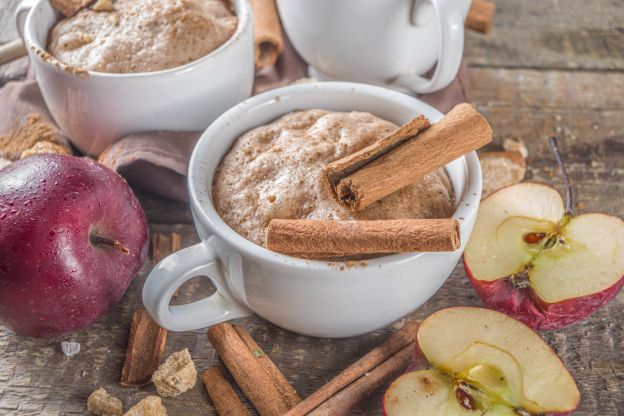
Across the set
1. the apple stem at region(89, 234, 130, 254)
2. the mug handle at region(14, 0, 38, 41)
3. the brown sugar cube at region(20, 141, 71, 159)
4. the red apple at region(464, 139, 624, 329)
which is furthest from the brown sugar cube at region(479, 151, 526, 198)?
the mug handle at region(14, 0, 38, 41)

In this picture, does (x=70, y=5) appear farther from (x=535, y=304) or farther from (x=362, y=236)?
(x=535, y=304)

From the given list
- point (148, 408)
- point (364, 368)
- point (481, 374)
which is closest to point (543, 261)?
point (481, 374)

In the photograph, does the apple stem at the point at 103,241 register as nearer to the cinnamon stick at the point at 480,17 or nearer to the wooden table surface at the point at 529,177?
the wooden table surface at the point at 529,177

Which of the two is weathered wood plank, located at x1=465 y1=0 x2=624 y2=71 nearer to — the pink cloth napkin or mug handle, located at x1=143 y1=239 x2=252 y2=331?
the pink cloth napkin

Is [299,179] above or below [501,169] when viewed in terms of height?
above

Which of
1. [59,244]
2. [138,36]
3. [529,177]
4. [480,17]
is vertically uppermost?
[138,36]

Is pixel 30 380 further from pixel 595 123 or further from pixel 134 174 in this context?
pixel 595 123
